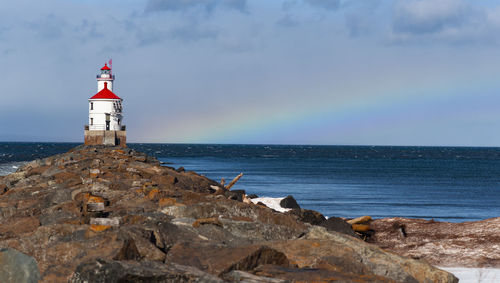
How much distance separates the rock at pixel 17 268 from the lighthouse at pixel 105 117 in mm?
55790

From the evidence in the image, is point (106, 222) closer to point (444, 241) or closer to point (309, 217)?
point (309, 217)

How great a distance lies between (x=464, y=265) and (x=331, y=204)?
1780cm

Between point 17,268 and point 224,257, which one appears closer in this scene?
point 17,268

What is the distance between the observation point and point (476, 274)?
12.6 m

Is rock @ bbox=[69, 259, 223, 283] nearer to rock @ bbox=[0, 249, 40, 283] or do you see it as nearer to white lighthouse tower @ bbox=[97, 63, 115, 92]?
rock @ bbox=[0, 249, 40, 283]

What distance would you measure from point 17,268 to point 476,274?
920cm

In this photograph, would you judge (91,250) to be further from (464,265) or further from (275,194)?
(275,194)

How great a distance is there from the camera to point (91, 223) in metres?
9.74

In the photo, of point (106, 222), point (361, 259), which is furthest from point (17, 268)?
point (361, 259)

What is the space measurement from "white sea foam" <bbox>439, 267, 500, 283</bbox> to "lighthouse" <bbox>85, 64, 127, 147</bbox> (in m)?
52.4

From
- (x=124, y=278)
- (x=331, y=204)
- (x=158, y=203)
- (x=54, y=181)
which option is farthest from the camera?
(x=331, y=204)

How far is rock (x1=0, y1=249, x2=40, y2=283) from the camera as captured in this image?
7105 mm

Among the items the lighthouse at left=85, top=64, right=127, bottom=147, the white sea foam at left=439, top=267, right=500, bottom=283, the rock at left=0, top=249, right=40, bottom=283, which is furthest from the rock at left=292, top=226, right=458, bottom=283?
the lighthouse at left=85, top=64, right=127, bottom=147

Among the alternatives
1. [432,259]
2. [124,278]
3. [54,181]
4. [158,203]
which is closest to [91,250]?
[124,278]
